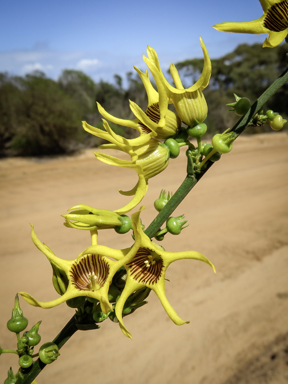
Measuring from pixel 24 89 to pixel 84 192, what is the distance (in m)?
8.78

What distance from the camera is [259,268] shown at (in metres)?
5.86

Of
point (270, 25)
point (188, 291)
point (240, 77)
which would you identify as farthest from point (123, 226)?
point (240, 77)

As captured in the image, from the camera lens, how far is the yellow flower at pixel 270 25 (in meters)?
0.78

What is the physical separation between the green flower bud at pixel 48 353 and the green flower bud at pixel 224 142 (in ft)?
2.46

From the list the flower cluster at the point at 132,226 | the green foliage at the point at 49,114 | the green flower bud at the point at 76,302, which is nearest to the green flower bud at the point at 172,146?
the flower cluster at the point at 132,226

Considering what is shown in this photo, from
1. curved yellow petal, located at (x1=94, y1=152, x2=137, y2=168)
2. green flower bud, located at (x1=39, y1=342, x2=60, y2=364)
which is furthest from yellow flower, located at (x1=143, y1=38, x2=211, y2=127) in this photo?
green flower bud, located at (x1=39, y1=342, x2=60, y2=364)

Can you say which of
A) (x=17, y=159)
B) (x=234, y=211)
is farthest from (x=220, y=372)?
(x=17, y=159)

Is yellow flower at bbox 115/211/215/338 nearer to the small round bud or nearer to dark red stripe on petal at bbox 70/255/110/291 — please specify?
dark red stripe on petal at bbox 70/255/110/291

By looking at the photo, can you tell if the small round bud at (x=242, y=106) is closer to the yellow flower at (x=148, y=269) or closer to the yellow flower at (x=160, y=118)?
the yellow flower at (x=160, y=118)

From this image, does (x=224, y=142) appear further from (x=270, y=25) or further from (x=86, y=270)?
(x=86, y=270)

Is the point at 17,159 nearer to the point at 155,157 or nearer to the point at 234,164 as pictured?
the point at 234,164

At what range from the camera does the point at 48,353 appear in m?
0.97

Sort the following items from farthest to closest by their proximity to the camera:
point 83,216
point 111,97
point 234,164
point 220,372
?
point 111,97
point 234,164
point 220,372
point 83,216

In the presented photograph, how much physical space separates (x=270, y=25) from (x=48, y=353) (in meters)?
1.09
